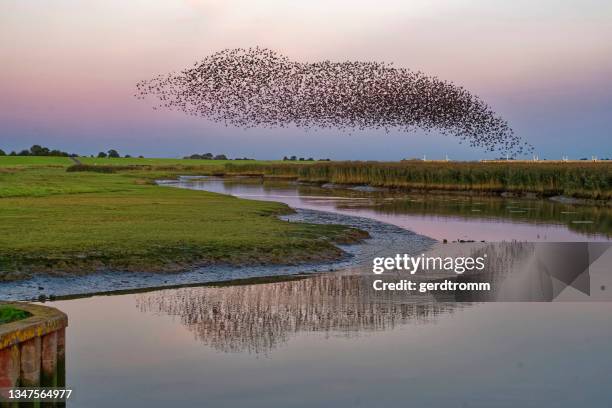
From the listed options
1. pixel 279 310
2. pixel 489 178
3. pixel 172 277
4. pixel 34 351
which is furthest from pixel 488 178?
pixel 34 351

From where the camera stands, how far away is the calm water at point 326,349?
34.4ft

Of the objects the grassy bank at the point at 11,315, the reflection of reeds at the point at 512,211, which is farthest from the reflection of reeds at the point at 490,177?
the grassy bank at the point at 11,315

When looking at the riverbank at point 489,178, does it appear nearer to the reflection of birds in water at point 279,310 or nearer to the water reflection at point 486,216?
the water reflection at point 486,216

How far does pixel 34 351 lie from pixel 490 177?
58692 millimetres

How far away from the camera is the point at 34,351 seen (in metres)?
9.52

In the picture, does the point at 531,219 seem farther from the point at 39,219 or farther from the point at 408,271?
the point at 39,219

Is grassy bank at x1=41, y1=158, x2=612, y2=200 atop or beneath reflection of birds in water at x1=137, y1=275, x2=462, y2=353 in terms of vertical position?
atop

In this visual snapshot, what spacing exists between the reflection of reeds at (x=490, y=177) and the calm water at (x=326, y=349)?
1583 inches

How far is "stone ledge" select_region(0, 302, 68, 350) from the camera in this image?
29.8 feet

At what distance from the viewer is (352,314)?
50.9ft

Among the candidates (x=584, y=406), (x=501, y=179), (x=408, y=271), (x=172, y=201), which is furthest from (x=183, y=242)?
(x=501, y=179)

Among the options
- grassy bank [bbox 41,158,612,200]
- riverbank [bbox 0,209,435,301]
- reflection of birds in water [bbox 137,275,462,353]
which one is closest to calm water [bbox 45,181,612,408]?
reflection of birds in water [bbox 137,275,462,353]

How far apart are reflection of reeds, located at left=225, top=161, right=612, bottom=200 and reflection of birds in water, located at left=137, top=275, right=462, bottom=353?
39.4 metres

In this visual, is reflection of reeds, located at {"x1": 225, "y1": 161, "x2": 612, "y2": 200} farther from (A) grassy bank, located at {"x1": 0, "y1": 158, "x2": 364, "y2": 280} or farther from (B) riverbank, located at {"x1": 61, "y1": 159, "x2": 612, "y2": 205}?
(A) grassy bank, located at {"x1": 0, "y1": 158, "x2": 364, "y2": 280}
